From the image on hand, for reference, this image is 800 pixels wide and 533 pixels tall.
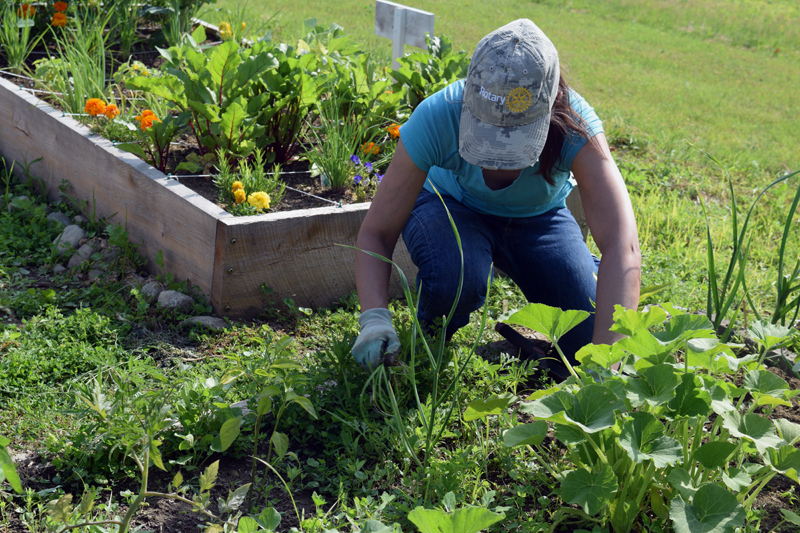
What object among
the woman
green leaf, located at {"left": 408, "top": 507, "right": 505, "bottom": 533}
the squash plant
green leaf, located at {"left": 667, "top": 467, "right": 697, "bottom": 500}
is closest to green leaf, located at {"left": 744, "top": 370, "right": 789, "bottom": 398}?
the squash plant

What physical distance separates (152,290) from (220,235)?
1.27ft

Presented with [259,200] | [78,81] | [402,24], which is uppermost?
[402,24]

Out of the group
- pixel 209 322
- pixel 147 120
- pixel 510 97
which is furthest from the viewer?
pixel 147 120

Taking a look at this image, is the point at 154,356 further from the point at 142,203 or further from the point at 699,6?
the point at 699,6

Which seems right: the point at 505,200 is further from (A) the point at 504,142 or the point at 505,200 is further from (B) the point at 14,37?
(B) the point at 14,37

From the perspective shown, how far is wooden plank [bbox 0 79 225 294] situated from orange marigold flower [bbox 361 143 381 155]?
811 millimetres

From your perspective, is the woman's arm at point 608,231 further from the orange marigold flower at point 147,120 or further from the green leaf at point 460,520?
the orange marigold flower at point 147,120

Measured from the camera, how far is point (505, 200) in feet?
6.93

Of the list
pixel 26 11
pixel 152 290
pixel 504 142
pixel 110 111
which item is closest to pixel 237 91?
pixel 110 111

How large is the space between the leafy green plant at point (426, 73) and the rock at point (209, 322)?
1441 millimetres

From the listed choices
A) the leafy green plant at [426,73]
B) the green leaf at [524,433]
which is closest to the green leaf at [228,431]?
the green leaf at [524,433]

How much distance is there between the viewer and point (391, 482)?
59.9 inches

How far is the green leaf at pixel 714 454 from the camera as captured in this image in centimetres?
112

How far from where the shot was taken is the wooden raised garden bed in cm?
226
